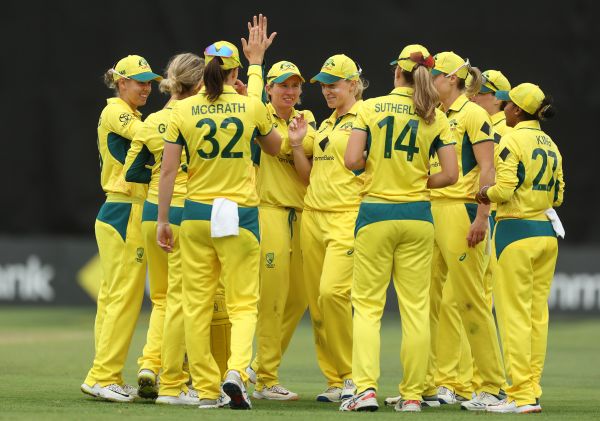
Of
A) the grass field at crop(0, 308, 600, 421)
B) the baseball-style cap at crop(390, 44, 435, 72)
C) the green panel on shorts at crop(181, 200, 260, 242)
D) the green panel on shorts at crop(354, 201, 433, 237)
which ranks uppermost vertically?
the baseball-style cap at crop(390, 44, 435, 72)

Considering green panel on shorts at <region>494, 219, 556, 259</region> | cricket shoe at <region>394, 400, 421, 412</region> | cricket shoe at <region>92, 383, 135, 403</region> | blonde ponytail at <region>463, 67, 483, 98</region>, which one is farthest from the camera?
blonde ponytail at <region>463, 67, 483, 98</region>

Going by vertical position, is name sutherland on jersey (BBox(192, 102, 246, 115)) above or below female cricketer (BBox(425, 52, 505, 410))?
above

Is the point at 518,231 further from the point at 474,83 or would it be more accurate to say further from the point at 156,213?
the point at 156,213

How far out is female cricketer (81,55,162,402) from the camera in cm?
811

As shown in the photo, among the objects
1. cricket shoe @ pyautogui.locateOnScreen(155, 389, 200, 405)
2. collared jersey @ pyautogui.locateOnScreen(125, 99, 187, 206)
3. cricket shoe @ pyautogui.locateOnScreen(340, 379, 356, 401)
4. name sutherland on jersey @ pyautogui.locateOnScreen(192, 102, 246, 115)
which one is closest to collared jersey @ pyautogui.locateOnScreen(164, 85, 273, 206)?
name sutherland on jersey @ pyautogui.locateOnScreen(192, 102, 246, 115)

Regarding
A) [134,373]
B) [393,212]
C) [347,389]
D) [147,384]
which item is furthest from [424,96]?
[134,373]

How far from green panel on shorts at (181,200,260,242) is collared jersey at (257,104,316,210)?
0.96 metres

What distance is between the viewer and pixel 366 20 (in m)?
15.2

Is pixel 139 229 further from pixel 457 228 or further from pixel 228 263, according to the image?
pixel 457 228

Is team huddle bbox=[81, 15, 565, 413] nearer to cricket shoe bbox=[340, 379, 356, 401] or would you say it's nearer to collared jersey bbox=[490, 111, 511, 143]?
cricket shoe bbox=[340, 379, 356, 401]

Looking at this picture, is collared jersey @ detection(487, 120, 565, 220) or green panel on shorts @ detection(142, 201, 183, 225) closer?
collared jersey @ detection(487, 120, 565, 220)

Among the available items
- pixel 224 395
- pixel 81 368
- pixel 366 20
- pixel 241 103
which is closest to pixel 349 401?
pixel 224 395

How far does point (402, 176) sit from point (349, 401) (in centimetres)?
139

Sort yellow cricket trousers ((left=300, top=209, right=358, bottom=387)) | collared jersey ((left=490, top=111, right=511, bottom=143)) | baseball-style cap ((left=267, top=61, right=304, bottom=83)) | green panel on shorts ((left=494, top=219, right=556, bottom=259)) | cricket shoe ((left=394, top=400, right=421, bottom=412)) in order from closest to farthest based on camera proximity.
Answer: cricket shoe ((left=394, top=400, right=421, bottom=412)), green panel on shorts ((left=494, top=219, right=556, bottom=259)), yellow cricket trousers ((left=300, top=209, right=358, bottom=387)), baseball-style cap ((left=267, top=61, right=304, bottom=83)), collared jersey ((left=490, top=111, right=511, bottom=143))
